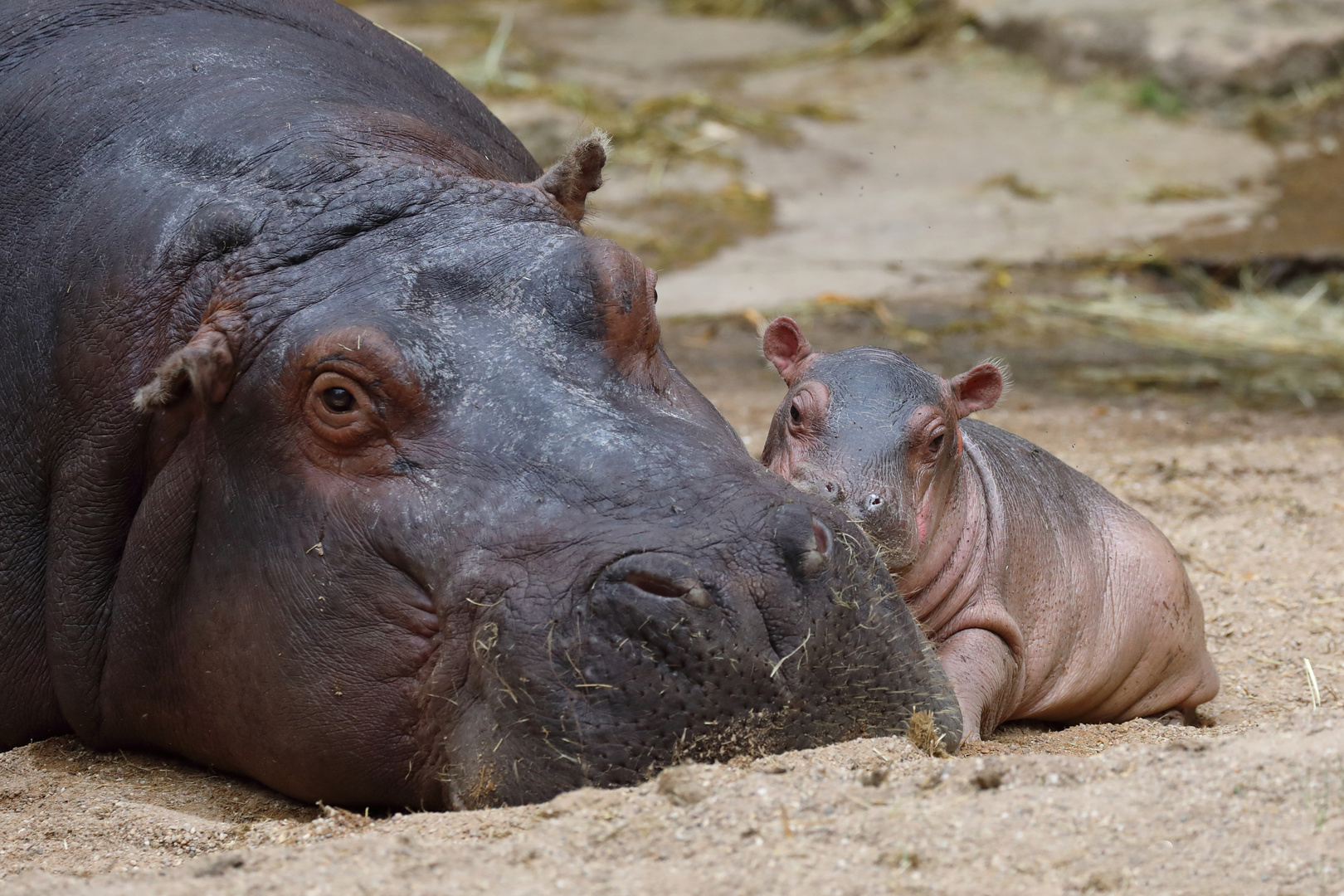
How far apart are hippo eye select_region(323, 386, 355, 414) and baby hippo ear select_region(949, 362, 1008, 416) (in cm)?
185

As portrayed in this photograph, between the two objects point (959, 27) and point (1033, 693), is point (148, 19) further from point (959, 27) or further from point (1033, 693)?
point (959, 27)

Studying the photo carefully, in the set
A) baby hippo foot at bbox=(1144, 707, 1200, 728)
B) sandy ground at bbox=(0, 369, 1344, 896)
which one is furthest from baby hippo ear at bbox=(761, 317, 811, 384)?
sandy ground at bbox=(0, 369, 1344, 896)

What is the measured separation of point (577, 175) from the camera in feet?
11.6

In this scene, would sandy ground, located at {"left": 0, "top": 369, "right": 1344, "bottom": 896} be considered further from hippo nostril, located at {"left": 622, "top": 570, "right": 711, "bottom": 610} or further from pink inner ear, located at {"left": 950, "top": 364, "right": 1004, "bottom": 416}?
pink inner ear, located at {"left": 950, "top": 364, "right": 1004, "bottom": 416}

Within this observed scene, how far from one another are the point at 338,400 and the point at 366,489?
0.18 metres

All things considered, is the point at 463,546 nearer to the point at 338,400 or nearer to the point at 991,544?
the point at 338,400

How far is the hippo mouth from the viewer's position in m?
2.66

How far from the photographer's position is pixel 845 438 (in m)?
3.88

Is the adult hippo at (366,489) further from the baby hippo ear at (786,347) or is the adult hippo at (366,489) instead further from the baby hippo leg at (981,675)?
the baby hippo ear at (786,347)

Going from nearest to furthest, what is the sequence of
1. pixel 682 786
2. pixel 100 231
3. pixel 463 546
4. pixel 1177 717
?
pixel 682 786
pixel 463 546
pixel 100 231
pixel 1177 717

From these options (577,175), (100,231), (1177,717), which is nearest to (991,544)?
(1177,717)

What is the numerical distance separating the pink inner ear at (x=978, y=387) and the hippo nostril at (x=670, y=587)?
1.74 meters

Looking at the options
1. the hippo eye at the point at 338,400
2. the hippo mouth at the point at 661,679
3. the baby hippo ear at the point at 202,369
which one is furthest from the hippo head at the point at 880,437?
the baby hippo ear at the point at 202,369

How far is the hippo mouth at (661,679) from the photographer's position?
8.71ft
